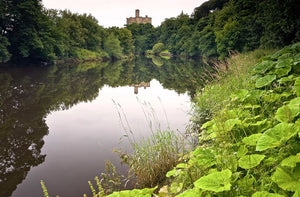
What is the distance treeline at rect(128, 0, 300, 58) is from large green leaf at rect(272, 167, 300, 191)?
10468 mm

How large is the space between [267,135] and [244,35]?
27606 millimetres

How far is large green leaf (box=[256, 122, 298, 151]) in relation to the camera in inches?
63.7

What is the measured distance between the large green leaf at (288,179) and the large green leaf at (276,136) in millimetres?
188

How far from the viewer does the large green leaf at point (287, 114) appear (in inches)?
73.9

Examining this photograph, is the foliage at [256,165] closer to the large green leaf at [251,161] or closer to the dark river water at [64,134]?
the large green leaf at [251,161]

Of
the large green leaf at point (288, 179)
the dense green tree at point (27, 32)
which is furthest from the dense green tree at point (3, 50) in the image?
the large green leaf at point (288, 179)

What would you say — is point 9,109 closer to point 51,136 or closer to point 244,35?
point 51,136

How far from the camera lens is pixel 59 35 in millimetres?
31672

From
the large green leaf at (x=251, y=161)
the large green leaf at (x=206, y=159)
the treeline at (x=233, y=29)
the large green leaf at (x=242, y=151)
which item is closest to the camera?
the large green leaf at (x=251, y=161)

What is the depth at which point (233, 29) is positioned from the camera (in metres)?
28.0

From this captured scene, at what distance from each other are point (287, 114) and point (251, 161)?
509mm

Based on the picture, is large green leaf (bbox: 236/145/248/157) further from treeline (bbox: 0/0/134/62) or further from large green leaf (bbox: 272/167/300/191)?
treeline (bbox: 0/0/134/62)

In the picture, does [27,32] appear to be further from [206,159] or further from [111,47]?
[206,159]

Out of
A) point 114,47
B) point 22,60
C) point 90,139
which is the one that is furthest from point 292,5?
point 114,47
